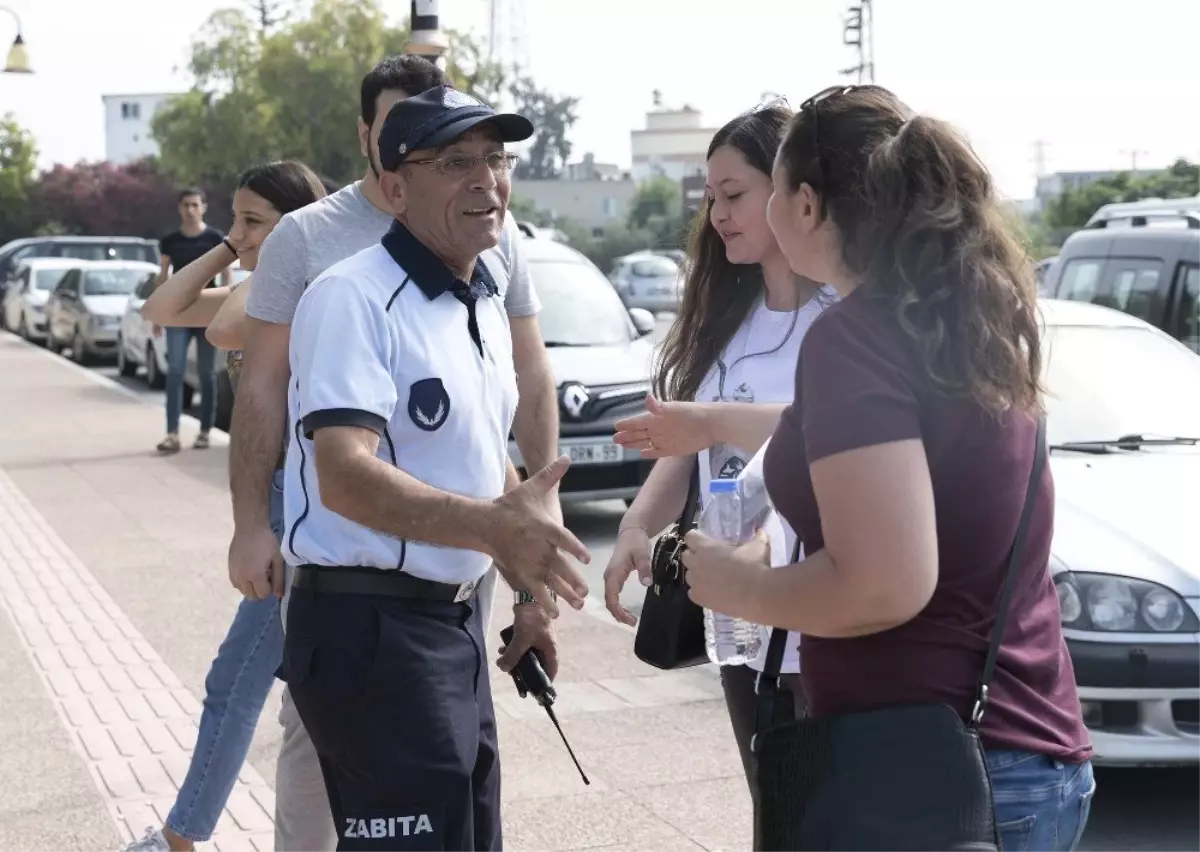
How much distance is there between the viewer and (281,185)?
4.52 meters

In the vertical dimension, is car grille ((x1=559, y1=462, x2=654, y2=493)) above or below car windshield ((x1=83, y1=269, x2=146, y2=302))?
below

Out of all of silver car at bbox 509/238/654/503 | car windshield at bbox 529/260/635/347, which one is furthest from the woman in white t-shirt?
car windshield at bbox 529/260/635/347

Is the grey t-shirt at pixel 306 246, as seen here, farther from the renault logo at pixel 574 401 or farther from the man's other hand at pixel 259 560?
the renault logo at pixel 574 401

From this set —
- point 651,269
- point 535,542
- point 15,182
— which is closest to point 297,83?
point 651,269

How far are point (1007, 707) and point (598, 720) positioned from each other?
3.92 meters

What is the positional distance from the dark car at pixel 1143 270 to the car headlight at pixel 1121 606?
4177 mm

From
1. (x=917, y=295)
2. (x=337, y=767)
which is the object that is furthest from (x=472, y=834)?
(x=917, y=295)

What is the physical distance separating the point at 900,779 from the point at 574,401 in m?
7.82

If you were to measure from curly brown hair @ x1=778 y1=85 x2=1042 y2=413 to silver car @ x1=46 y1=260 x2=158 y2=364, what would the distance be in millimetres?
23105

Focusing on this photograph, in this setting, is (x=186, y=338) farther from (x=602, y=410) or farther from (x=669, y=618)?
(x=669, y=618)

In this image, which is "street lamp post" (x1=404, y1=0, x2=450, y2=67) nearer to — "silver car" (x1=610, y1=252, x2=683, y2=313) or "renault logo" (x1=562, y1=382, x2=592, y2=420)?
"renault logo" (x1=562, y1=382, x2=592, y2=420)

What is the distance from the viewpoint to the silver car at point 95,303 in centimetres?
2478

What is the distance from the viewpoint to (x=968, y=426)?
7.03 feet

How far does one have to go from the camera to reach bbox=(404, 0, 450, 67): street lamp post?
891cm
